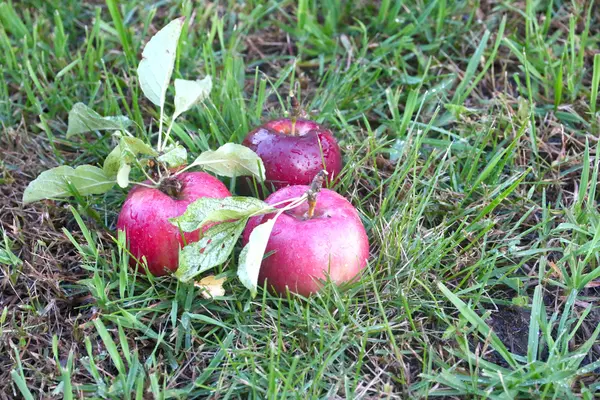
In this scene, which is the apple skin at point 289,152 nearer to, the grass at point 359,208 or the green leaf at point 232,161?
the green leaf at point 232,161

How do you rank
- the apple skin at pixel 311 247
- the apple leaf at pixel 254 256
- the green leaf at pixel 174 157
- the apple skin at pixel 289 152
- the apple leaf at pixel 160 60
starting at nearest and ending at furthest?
the apple leaf at pixel 254 256 → the apple skin at pixel 311 247 → the green leaf at pixel 174 157 → the apple skin at pixel 289 152 → the apple leaf at pixel 160 60

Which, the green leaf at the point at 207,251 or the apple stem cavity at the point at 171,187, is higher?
the apple stem cavity at the point at 171,187

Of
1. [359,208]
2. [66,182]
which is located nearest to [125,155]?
[66,182]

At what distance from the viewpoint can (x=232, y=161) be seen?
2.29 m

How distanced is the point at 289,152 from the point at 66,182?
75cm

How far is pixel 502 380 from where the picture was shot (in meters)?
1.89

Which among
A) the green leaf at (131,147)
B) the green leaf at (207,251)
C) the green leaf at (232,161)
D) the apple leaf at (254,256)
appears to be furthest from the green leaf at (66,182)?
the apple leaf at (254,256)

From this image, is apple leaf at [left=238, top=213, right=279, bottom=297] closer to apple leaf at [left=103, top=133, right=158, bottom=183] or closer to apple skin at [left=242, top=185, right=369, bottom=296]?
apple skin at [left=242, top=185, right=369, bottom=296]

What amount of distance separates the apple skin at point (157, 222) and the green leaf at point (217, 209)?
6cm

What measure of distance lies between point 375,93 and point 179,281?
139 cm

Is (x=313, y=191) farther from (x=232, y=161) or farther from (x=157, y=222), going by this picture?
(x=157, y=222)

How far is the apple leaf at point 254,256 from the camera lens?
193 cm

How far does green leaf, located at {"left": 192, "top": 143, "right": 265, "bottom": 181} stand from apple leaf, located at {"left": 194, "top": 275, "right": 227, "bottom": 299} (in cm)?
37

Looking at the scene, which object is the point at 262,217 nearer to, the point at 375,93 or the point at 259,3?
the point at 375,93
